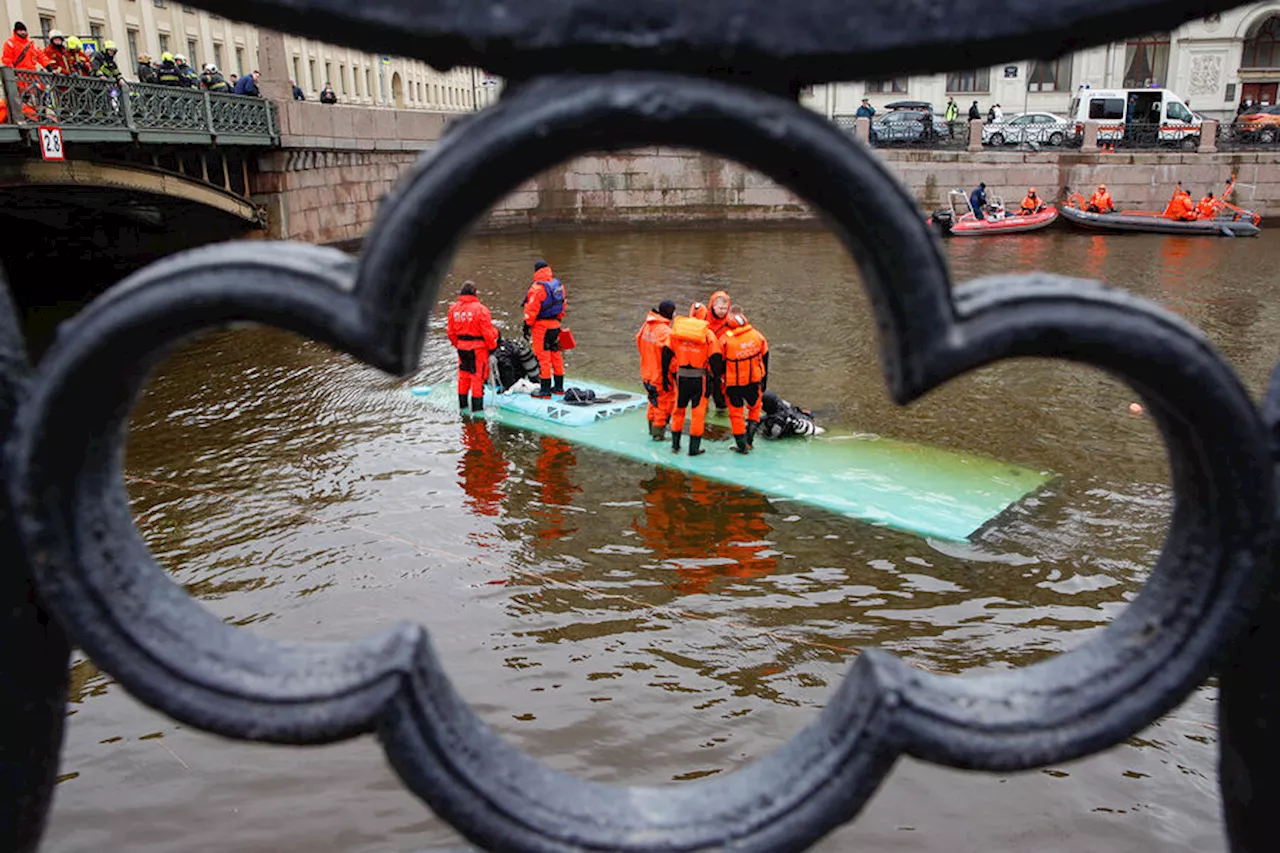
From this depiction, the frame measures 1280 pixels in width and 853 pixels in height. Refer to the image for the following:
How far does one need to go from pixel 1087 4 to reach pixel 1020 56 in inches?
2.9

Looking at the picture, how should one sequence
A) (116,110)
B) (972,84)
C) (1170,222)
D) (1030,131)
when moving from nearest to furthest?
1. (116,110)
2. (1170,222)
3. (1030,131)
4. (972,84)

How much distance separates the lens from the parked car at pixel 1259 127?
103ft

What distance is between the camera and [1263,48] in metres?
38.4

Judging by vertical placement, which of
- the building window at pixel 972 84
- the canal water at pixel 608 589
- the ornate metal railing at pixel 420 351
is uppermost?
the building window at pixel 972 84

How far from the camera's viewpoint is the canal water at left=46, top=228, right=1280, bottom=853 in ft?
16.7

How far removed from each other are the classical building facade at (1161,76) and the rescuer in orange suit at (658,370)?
97.2 ft

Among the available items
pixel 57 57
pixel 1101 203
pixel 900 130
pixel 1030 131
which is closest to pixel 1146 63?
pixel 1030 131

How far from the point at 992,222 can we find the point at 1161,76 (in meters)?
17.6

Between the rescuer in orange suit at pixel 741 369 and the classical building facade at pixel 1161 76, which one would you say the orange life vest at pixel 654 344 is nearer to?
the rescuer in orange suit at pixel 741 369

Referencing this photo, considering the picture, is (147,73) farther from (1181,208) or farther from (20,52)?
(1181,208)

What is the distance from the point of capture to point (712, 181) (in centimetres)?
3138

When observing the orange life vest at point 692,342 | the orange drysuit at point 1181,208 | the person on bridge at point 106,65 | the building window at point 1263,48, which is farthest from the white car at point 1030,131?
the orange life vest at point 692,342

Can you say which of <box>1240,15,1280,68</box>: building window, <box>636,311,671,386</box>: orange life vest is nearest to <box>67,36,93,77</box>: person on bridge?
<box>636,311,671,386</box>: orange life vest

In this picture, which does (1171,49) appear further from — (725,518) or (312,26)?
(312,26)
